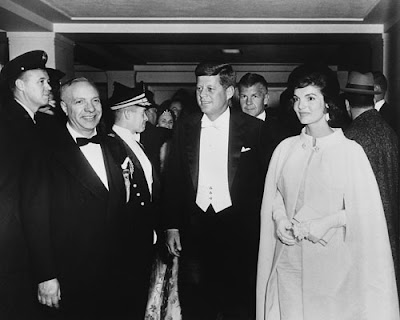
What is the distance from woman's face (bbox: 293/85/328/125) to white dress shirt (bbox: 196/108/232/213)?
2.75 feet

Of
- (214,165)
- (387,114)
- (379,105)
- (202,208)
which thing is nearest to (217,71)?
(214,165)

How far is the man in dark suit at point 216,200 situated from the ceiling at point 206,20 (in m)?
2.40

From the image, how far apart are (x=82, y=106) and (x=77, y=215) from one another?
1.95ft

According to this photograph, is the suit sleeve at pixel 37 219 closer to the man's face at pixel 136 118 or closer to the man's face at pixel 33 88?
the man's face at pixel 33 88

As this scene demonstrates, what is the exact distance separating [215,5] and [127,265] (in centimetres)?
338

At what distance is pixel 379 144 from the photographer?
2.88 metres

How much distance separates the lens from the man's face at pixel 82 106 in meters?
2.68

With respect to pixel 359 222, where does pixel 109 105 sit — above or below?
above

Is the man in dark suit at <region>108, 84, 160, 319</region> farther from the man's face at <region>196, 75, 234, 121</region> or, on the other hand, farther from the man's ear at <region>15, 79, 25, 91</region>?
the man's ear at <region>15, 79, 25, 91</region>

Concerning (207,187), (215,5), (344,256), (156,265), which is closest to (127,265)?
(156,265)

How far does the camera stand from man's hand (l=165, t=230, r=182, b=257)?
10.4 ft

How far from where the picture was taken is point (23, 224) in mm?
2432

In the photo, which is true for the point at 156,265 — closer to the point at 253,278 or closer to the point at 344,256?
the point at 253,278

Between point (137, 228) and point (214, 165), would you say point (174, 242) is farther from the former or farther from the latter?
point (214, 165)
